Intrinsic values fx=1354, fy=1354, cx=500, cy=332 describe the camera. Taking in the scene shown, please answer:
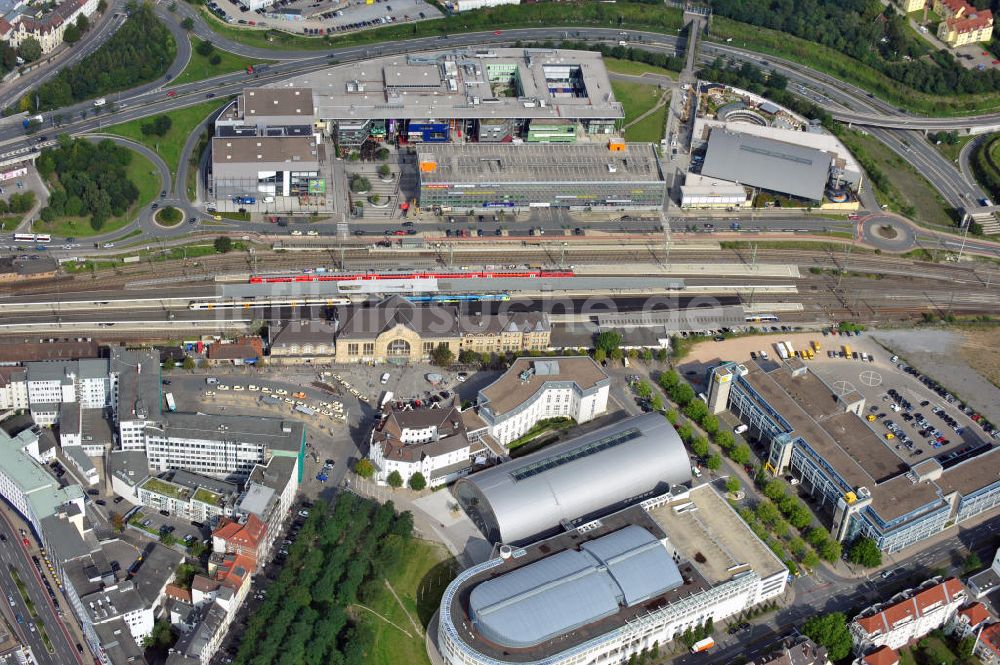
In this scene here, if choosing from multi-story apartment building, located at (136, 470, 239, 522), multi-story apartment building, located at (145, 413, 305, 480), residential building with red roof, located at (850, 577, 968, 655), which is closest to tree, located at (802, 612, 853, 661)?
residential building with red roof, located at (850, 577, 968, 655)

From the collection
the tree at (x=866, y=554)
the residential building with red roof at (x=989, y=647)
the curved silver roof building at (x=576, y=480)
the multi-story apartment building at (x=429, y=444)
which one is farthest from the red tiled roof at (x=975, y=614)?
the multi-story apartment building at (x=429, y=444)

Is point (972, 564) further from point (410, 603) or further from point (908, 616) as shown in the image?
point (410, 603)

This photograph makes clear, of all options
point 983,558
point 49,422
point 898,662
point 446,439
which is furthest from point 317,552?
point 983,558

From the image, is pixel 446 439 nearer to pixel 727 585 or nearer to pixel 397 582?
pixel 397 582

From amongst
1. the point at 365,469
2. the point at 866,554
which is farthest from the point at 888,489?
the point at 365,469

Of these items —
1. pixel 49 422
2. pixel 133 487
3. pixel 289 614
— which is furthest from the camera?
pixel 49 422

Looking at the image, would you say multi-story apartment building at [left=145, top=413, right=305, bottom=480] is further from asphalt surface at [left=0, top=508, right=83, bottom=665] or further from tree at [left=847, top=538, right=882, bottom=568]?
tree at [left=847, top=538, right=882, bottom=568]

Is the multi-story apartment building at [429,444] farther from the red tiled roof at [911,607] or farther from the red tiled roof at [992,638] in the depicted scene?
the red tiled roof at [992,638]
